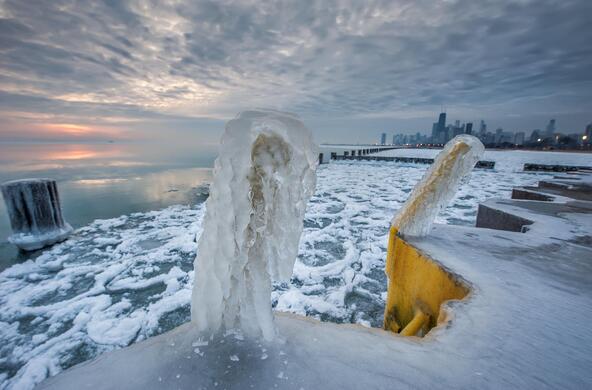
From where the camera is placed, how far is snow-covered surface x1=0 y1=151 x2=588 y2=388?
3.20 meters

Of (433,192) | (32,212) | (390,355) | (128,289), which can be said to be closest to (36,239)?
(32,212)

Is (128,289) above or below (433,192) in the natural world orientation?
below

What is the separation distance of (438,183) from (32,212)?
8.33m

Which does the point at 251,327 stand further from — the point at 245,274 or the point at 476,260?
the point at 476,260

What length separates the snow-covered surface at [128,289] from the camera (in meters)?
3.20

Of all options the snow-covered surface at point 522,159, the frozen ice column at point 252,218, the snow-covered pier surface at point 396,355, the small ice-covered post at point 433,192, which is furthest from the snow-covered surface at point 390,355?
the snow-covered surface at point 522,159

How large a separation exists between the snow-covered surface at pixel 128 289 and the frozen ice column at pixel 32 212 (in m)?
0.41

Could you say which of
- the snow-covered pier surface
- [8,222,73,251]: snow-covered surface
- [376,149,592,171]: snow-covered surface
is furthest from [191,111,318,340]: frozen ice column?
[376,149,592,171]: snow-covered surface

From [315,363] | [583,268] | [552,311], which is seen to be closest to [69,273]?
[315,363]

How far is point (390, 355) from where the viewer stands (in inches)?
63.7

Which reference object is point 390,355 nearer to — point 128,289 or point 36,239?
point 128,289

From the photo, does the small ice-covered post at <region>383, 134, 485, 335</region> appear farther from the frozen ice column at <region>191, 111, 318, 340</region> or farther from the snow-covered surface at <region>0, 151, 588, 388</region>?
the frozen ice column at <region>191, 111, 318, 340</region>

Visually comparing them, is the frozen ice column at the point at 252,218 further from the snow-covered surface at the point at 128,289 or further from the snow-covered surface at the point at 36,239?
the snow-covered surface at the point at 36,239

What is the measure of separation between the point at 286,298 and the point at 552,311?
10.2 feet
